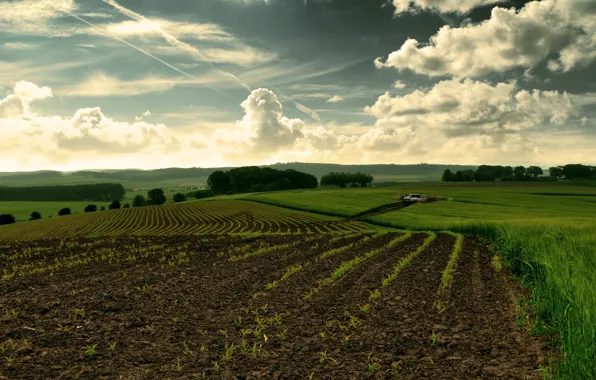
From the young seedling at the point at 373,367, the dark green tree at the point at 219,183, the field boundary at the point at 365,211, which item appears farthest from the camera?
the dark green tree at the point at 219,183

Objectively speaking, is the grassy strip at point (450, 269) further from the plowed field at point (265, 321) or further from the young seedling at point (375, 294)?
the young seedling at point (375, 294)

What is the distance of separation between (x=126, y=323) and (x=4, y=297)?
847cm

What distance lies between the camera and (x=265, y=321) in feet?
46.7

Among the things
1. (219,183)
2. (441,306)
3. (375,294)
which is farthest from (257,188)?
(441,306)

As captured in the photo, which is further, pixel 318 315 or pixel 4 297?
pixel 4 297

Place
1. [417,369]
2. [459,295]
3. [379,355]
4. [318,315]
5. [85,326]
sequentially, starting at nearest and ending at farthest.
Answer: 1. [417,369]
2. [379,355]
3. [85,326]
4. [318,315]
5. [459,295]

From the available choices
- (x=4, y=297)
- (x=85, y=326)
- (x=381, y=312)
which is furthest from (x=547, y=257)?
(x=4, y=297)

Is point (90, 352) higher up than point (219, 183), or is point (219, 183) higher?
point (219, 183)

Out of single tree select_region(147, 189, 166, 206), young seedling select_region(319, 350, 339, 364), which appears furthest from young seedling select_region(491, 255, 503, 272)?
single tree select_region(147, 189, 166, 206)

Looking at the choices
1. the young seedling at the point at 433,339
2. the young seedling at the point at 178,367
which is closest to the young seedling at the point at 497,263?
the young seedling at the point at 433,339

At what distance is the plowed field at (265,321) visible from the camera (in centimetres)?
1051

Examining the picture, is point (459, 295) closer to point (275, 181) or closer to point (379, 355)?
point (379, 355)

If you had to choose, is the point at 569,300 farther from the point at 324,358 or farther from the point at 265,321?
the point at 265,321

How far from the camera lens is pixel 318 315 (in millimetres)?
14844
